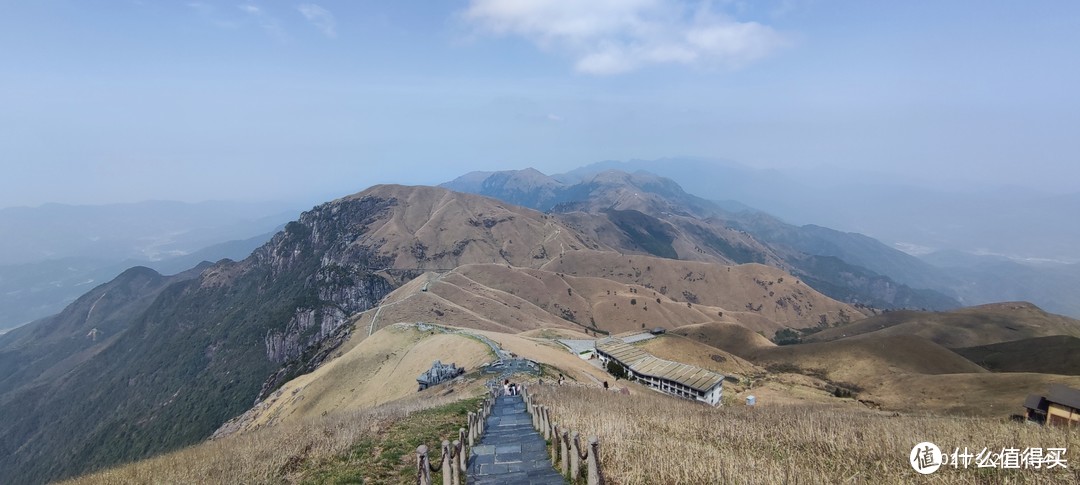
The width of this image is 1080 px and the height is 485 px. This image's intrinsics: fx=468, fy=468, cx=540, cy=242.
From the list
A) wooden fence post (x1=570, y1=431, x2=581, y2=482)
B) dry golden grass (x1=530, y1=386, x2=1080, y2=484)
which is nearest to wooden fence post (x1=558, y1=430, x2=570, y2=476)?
wooden fence post (x1=570, y1=431, x2=581, y2=482)

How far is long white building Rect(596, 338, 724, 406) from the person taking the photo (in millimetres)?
49659

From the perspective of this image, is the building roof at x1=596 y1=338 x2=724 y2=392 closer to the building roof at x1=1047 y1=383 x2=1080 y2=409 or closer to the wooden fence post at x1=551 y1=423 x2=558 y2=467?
the building roof at x1=1047 y1=383 x2=1080 y2=409

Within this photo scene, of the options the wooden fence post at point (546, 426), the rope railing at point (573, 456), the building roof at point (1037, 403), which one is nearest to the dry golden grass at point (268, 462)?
the wooden fence post at point (546, 426)

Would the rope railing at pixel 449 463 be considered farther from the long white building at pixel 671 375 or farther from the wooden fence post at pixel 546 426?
the long white building at pixel 671 375

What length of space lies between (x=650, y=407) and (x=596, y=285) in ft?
474

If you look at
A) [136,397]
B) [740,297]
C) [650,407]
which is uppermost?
[650,407]

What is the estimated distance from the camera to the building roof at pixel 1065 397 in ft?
89.7

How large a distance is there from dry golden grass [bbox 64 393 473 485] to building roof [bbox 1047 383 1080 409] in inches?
1463

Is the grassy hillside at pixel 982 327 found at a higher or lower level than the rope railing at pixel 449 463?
lower

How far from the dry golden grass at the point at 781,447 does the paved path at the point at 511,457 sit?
48.0 inches

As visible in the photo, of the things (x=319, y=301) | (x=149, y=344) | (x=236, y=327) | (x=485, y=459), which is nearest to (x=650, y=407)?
(x=485, y=459)

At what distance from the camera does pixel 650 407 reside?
20562 mm

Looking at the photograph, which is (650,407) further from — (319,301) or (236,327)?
(236,327)

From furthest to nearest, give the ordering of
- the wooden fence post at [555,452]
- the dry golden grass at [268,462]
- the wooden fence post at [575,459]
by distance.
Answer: the dry golden grass at [268,462], the wooden fence post at [555,452], the wooden fence post at [575,459]
